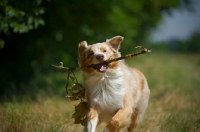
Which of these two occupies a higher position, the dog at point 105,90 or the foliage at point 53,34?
the foliage at point 53,34

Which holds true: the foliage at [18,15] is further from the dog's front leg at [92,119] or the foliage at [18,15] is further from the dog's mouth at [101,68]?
the dog's front leg at [92,119]

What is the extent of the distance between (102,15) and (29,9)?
4.77 meters

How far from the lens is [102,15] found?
14828mm

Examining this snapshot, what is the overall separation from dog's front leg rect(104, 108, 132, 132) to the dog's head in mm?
750

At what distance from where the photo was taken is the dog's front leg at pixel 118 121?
6367 millimetres

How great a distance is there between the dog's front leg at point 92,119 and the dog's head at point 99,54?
68 cm

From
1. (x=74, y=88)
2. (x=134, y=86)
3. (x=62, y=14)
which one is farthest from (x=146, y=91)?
(x=62, y=14)

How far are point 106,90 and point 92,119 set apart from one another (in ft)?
1.85

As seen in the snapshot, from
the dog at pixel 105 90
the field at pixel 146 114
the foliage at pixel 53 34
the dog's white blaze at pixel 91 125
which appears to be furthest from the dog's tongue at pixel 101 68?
the foliage at pixel 53 34

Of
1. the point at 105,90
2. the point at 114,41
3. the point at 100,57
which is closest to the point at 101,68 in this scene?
the point at 100,57

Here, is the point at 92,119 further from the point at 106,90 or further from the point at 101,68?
the point at 101,68

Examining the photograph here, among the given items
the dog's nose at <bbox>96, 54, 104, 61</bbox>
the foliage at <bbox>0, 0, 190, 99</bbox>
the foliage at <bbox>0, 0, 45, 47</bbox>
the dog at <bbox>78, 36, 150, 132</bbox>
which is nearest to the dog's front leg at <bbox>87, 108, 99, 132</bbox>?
the dog at <bbox>78, 36, 150, 132</bbox>

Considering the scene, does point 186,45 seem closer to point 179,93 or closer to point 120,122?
point 179,93

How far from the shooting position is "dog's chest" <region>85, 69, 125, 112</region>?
661cm
